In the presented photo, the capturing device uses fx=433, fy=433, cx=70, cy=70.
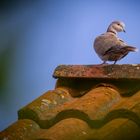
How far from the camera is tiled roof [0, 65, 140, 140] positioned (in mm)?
1364

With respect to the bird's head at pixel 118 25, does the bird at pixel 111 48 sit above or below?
below

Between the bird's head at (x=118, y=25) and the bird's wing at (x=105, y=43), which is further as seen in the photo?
the bird's head at (x=118, y=25)

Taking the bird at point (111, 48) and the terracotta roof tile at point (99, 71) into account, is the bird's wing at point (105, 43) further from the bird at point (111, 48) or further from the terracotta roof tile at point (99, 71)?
the terracotta roof tile at point (99, 71)

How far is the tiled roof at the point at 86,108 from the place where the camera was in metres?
1.36

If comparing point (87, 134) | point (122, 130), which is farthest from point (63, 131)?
point (122, 130)

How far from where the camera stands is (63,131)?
55.2 inches

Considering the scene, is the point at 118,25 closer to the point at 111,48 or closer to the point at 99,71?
the point at 111,48

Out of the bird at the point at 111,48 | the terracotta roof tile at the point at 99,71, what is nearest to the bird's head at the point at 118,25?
the bird at the point at 111,48

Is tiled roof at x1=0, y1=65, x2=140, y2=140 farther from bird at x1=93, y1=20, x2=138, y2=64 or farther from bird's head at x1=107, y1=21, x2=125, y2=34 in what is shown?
bird's head at x1=107, y1=21, x2=125, y2=34

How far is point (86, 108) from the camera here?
1.55m

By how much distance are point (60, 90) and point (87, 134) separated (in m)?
0.58

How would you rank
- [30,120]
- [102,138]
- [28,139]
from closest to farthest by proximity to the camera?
[102,138] → [28,139] → [30,120]

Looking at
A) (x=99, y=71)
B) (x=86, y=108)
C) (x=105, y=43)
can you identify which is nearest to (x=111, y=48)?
(x=105, y=43)

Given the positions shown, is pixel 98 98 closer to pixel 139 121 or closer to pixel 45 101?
pixel 45 101
